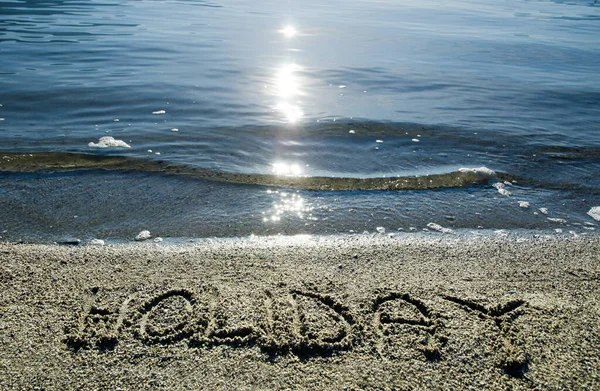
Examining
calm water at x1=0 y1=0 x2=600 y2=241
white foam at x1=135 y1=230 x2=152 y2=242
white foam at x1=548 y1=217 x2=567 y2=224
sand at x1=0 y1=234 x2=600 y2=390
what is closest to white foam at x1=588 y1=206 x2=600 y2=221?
calm water at x1=0 y1=0 x2=600 y2=241

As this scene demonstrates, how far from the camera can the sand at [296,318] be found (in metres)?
2.73

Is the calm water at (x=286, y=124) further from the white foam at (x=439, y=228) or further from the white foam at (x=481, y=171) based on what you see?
the white foam at (x=481, y=171)

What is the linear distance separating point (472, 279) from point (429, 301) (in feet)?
1.84

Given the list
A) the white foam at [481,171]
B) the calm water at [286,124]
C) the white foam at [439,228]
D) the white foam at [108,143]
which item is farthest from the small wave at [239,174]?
the white foam at [439,228]

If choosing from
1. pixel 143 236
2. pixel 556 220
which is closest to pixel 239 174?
pixel 143 236

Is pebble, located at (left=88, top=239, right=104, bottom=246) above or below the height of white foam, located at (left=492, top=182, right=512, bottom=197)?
below

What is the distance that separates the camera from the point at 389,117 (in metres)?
9.00

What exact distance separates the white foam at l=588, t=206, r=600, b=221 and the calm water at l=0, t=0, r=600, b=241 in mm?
63

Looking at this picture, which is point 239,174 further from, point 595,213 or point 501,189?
point 595,213

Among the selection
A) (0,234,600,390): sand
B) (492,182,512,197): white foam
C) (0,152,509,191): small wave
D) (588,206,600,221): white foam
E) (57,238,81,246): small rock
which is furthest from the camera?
(0,152,509,191): small wave

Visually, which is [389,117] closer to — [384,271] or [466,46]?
[384,271]

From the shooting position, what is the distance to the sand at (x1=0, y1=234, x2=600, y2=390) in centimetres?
273

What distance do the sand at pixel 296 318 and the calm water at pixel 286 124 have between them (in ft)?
2.19

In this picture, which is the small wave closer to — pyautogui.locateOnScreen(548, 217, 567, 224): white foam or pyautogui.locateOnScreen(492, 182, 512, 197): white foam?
pyautogui.locateOnScreen(492, 182, 512, 197): white foam
